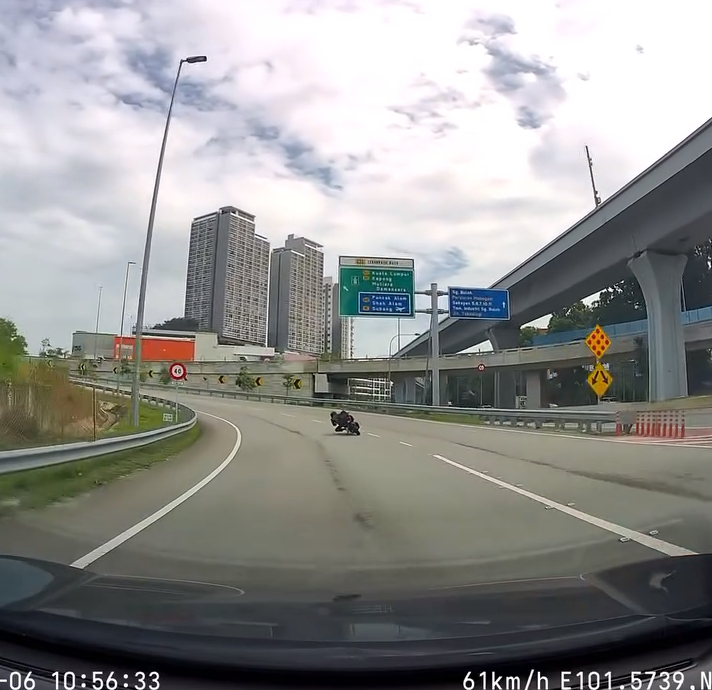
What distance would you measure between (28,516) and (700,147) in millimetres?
25763

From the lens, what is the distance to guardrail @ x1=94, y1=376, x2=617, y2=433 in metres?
24.4

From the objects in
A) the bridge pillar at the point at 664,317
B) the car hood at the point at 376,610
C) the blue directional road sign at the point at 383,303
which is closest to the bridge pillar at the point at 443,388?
the blue directional road sign at the point at 383,303

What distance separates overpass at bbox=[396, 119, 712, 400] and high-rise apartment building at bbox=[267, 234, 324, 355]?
39240mm

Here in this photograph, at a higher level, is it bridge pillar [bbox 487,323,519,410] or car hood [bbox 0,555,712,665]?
bridge pillar [bbox 487,323,519,410]

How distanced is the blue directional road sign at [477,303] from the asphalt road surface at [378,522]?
23.7 meters

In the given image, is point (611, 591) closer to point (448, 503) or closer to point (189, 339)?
point (448, 503)

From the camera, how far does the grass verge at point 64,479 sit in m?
8.77

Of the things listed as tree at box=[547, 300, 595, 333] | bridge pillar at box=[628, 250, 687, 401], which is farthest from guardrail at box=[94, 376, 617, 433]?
tree at box=[547, 300, 595, 333]

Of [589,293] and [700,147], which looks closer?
[700,147]

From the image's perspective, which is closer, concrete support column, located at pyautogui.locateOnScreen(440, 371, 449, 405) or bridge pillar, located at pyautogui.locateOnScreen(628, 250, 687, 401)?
bridge pillar, located at pyautogui.locateOnScreen(628, 250, 687, 401)

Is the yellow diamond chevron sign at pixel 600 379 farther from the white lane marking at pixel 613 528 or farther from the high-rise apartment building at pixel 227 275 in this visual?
the high-rise apartment building at pixel 227 275

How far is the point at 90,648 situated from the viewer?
269 cm

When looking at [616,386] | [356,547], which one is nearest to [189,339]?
[616,386]

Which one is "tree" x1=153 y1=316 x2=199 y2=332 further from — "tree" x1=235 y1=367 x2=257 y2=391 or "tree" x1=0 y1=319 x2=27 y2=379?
"tree" x1=0 y1=319 x2=27 y2=379
